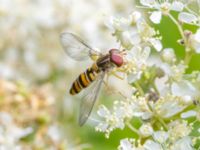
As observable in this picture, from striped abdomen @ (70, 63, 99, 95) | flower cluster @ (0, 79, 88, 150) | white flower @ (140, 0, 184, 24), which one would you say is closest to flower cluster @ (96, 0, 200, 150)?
white flower @ (140, 0, 184, 24)

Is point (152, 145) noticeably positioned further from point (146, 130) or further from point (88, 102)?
point (88, 102)

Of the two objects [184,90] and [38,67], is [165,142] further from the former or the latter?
[38,67]

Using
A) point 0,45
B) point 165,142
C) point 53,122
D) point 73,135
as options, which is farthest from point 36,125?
point 165,142

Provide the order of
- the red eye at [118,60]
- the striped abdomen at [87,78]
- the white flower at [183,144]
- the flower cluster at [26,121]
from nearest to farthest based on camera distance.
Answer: the white flower at [183,144]
the red eye at [118,60]
the striped abdomen at [87,78]
the flower cluster at [26,121]

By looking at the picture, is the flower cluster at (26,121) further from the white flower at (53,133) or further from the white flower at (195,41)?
the white flower at (195,41)

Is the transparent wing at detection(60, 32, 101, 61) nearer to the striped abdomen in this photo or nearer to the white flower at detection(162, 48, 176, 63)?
the striped abdomen

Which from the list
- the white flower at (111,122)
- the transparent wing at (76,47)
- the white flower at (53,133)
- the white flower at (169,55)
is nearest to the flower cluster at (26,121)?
the white flower at (53,133)
